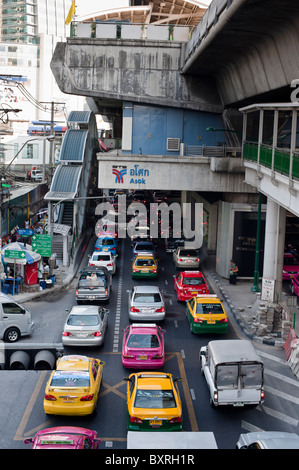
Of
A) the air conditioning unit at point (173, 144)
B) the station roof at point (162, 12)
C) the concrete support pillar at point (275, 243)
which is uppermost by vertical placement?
the station roof at point (162, 12)

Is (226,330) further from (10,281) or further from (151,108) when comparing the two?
(151,108)

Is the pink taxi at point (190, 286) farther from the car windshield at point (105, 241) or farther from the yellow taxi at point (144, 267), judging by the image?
the car windshield at point (105, 241)

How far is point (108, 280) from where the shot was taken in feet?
96.6

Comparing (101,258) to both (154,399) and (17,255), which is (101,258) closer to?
(17,255)

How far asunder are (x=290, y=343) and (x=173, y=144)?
17823 mm

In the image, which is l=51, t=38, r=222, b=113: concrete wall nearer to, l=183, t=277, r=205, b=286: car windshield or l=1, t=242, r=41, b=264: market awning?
l=1, t=242, r=41, b=264: market awning

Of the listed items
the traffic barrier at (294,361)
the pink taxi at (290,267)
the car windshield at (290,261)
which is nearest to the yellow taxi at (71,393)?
the traffic barrier at (294,361)

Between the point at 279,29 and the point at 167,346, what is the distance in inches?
477

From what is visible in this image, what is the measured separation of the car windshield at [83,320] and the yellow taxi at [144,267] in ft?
37.5

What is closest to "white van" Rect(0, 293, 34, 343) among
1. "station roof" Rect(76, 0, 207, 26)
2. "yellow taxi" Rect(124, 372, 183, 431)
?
"yellow taxi" Rect(124, 372, 183, 431)

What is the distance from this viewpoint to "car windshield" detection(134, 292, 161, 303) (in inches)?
979

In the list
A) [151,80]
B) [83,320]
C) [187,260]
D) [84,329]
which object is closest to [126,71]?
[151,80]

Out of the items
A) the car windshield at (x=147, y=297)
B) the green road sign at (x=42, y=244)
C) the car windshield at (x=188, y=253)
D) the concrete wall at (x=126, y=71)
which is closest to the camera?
the car windshield at (x=147, y=297)

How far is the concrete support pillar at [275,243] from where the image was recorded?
89.3 ft
